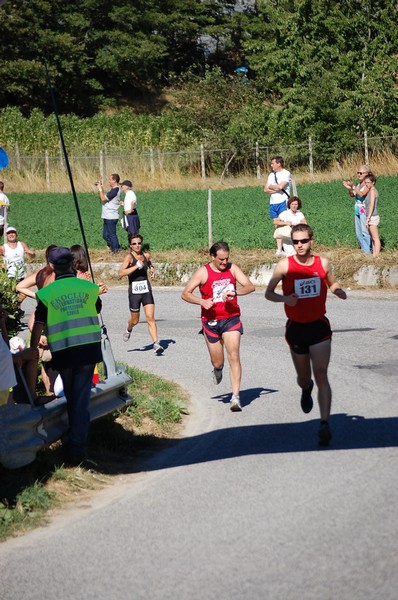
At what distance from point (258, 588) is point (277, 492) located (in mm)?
2006

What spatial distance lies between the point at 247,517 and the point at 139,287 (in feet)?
26.8

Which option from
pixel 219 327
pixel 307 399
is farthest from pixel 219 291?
pixel 307 399

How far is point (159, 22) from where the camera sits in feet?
237

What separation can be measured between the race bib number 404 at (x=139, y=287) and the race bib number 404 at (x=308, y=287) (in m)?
5.84

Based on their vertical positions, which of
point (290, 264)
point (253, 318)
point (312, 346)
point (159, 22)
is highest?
point (159, 22)

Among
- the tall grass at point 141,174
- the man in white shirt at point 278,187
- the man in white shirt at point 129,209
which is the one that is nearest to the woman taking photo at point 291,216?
the man in white shirt at point 278,187

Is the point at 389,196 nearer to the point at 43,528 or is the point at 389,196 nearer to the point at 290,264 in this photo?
the point at 290,264

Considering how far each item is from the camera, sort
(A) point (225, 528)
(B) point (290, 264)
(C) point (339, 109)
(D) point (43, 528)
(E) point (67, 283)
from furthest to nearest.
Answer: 1. (C) point (339, 109)
2. (B) point (290, 264)
3. (E) point (67, 283)
4. (D) point (43, 528)
5. (A) point (225, 528)

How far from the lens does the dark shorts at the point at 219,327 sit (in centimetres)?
1169

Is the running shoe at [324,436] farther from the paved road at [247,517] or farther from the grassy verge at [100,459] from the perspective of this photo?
the grassy verge at [100,459]

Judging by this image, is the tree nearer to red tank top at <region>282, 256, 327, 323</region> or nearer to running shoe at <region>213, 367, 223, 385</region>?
running shoe at <region>213, 367, 223, 385</region>

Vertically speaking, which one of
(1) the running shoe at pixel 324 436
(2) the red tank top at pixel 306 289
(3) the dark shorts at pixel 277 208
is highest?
(2) the red tank top at pixel 306 289

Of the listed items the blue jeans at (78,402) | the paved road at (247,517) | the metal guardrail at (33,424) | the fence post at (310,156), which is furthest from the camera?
the fence post at (310,156)

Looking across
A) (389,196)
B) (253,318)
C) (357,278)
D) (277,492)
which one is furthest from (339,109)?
(277,492)
